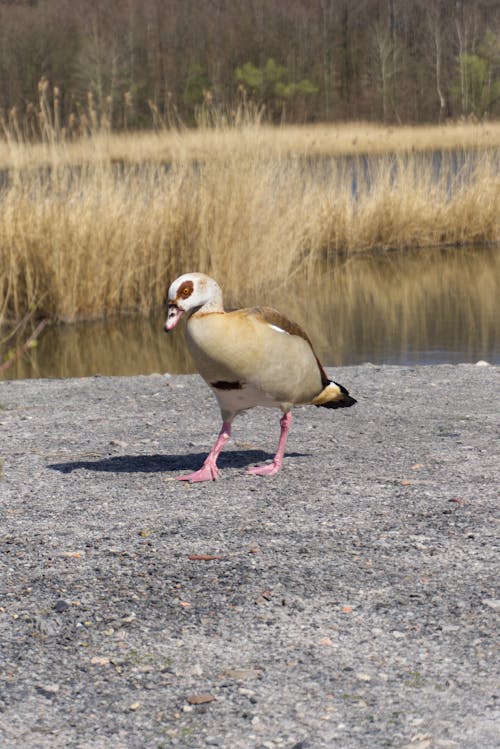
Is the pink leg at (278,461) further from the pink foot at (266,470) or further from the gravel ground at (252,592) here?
A: the gravel ground at (252,592)

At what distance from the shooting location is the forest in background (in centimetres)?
5778

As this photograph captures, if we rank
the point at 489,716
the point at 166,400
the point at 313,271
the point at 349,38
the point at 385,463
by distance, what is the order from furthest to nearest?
the point at 349,38 < the point at 313,271 < the point at 166,400 < the point at 385,463 < the point at 489,716

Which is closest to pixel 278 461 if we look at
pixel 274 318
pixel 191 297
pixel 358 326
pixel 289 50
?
pixel 274 318

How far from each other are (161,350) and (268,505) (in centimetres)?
652

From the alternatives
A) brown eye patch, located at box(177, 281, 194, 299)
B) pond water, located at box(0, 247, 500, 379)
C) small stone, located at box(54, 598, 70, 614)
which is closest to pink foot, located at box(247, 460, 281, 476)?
brown eye patch, located at box(177, 281, 194, 299)

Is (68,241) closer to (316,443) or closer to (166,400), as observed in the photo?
(166,400)

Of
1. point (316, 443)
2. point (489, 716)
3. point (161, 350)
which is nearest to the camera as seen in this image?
point (489, 716)

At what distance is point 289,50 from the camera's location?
6925 centimetres

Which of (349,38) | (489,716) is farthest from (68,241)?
(349,38)

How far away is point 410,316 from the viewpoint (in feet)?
40.0

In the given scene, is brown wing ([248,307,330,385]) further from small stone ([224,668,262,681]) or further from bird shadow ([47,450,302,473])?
small stone ([224,668,262,681])

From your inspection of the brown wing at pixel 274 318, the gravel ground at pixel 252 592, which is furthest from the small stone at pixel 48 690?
the brown wing at pixel 274 318

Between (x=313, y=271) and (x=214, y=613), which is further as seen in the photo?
(x=313, y=271)

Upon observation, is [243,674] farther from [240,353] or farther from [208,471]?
[208,471]
